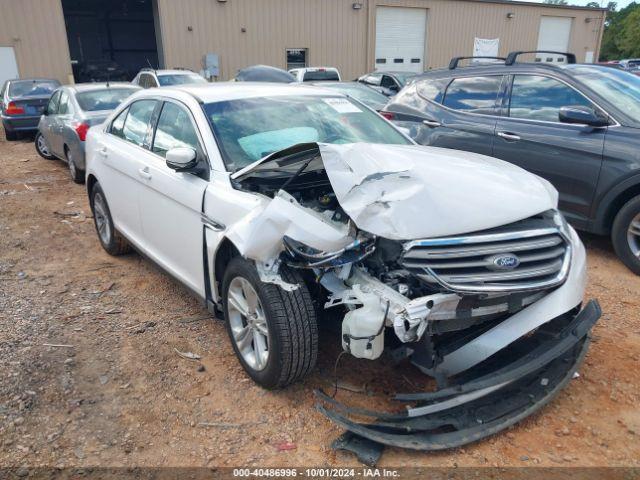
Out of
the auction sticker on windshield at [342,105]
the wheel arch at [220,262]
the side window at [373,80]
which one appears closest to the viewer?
the wheel arch at [220,262]

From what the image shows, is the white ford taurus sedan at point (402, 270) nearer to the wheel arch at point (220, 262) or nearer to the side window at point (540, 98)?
the wheel arch at point (220, 262)

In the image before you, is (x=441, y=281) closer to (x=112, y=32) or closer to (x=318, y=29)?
(x=318, y=29)

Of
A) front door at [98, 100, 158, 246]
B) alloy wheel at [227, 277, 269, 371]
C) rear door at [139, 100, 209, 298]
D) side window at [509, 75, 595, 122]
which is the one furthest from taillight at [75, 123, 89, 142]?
side window at [509, 75, 595, 122]

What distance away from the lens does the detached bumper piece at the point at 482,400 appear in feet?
7.80

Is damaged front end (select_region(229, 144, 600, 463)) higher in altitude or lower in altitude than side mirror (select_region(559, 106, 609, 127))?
lower

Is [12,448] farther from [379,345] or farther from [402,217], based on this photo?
[402,217]

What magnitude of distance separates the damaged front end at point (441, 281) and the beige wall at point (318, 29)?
2104 cm

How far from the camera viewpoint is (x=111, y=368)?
10.9 ft

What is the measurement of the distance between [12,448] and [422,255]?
2294 mm

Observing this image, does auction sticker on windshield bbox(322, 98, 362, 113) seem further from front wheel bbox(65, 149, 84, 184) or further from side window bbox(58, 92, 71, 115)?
side window bbox(58, 92, 71, 115)

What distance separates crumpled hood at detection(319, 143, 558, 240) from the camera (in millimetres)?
2410

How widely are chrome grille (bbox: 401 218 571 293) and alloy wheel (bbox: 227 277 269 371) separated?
931mm

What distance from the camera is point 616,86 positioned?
16.5ft

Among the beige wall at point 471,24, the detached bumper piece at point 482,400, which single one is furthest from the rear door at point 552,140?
the beige wall at point 471,24
